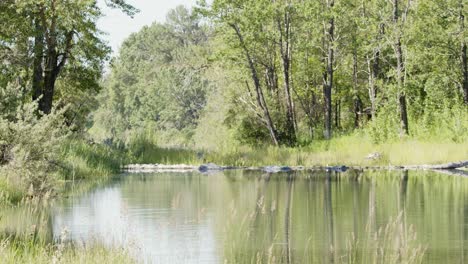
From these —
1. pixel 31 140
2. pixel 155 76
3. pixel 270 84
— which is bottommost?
pixel 31 140

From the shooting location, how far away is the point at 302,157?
39406 millimetres

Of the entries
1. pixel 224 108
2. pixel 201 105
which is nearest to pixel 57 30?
pixel 224 108

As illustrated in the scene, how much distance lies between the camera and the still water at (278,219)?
12.9m

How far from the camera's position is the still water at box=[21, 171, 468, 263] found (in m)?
12.9

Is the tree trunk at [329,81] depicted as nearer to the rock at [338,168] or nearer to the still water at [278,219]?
the rock at [338,168]

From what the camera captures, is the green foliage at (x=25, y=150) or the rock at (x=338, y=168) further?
the rock at (x=338, y=168)

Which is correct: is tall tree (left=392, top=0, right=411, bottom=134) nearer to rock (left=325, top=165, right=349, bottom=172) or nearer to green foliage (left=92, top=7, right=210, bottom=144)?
rock (left=325, top=165, right=349, bottom=172)

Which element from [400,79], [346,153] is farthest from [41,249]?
[400,79]

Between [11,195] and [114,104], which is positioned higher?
[114,104]

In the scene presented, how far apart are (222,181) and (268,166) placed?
8833mm

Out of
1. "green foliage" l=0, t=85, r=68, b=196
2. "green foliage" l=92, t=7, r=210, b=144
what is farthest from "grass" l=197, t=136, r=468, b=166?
"green foliage" l=92, t=7, r=210, b=144

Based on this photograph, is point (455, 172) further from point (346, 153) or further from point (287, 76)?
point (287, 76)

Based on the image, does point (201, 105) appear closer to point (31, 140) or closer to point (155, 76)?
point (155, 76)

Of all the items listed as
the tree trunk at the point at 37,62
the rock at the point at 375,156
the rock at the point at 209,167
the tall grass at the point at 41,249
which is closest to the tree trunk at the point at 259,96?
the rock at the point at 209,167
